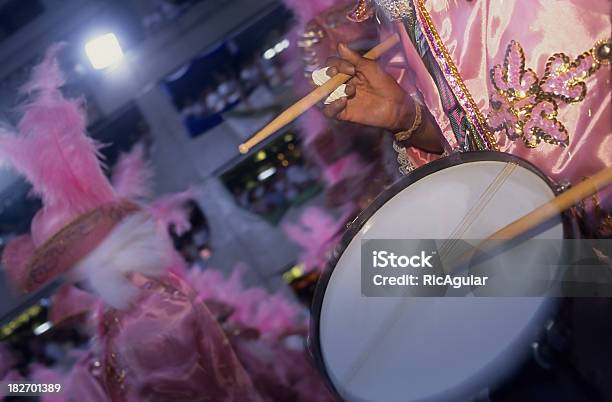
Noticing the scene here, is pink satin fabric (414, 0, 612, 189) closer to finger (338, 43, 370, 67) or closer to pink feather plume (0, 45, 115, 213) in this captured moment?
finger (338, 43, 370, 67)

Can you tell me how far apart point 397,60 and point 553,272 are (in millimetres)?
678

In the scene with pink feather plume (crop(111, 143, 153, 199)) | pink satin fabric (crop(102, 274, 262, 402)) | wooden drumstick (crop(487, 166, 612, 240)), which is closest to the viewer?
wooden drumstick (crop(487, 166, 612, 240))

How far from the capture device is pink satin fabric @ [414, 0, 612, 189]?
0.84 metres

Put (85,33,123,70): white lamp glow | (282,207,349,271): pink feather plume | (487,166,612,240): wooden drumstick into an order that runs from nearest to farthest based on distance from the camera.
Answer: (487,166,612,240): wooden drumstick → (282,207,349,271): pink feather plume → (85,33,123,70): white lamp glow

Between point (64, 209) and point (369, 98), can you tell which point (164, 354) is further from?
point (369, 98)

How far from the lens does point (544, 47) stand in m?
0.88

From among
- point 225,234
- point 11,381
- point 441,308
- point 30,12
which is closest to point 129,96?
point 30,12

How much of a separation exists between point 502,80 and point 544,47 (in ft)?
0.30

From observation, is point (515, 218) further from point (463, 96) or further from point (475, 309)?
point (463, 96)

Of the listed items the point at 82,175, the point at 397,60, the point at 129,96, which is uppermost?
the point at 129,96

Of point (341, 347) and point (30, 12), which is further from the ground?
point (30, 12)

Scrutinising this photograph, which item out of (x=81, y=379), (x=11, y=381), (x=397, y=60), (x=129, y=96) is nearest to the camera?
(x=397, y=60)

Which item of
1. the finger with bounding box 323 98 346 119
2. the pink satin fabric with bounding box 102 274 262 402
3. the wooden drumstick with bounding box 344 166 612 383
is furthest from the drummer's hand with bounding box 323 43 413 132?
the pink satin fabric with bounding box 102 274 262 402

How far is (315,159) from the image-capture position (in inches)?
143
